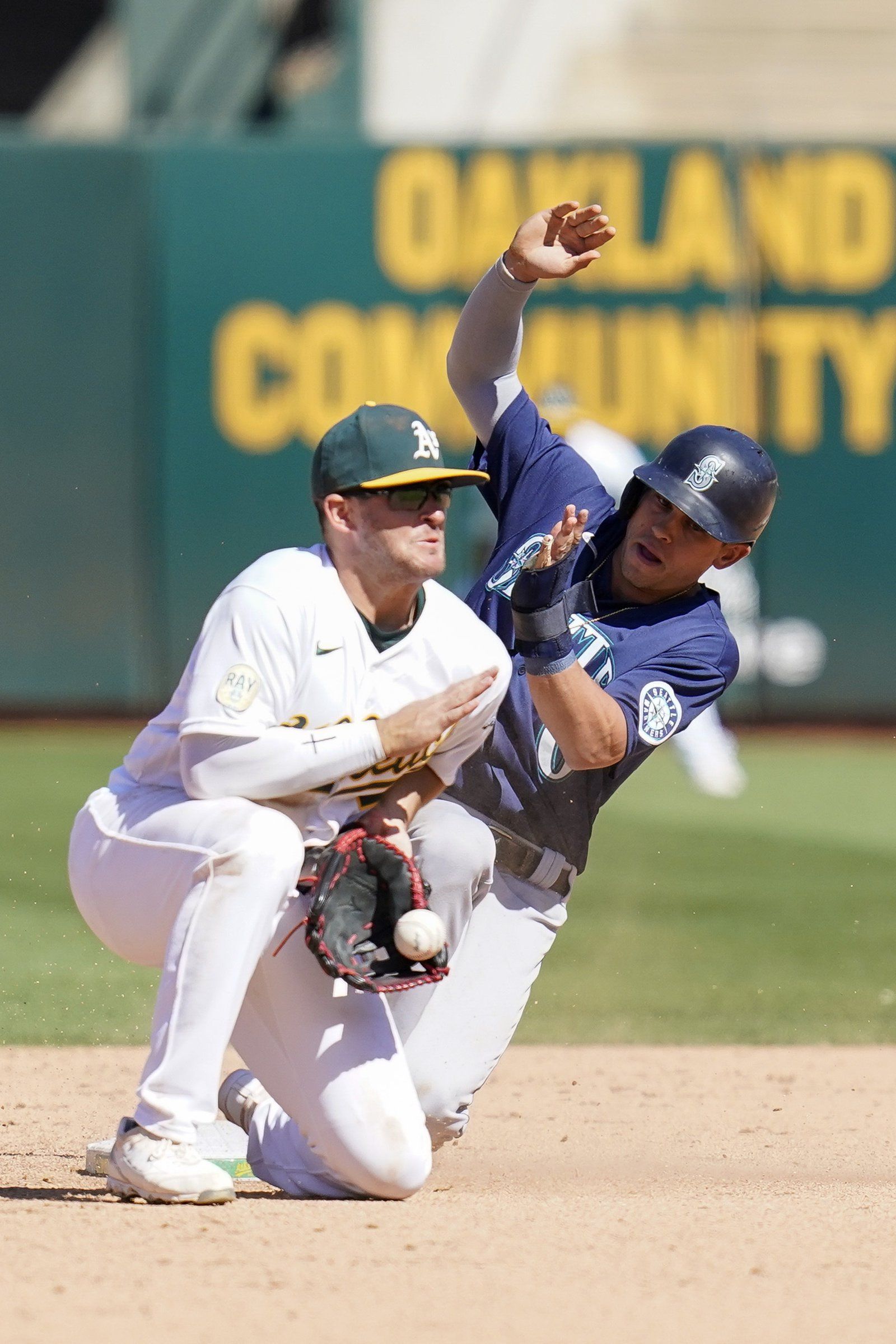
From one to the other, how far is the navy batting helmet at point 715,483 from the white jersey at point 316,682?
581 millimetres

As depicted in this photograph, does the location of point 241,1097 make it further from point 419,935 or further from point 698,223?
point 698,223

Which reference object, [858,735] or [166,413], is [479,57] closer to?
[166,413]

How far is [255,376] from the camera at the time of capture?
12.0 m

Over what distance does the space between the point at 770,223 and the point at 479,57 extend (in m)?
5.12

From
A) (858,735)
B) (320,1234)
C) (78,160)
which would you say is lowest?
(858,735)

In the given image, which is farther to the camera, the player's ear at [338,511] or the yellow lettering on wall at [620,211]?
the yellow lettering on wall at [620,211]

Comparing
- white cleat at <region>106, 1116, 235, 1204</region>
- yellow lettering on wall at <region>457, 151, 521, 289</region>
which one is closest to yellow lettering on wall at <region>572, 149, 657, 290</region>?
yellow lettering on wall at <region>457, 151, 521, 289</region>

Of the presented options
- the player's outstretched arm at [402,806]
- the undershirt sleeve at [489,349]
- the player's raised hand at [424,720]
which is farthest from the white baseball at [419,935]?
the undershirt sleeve at [489,349]

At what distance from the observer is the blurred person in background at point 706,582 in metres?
9.91

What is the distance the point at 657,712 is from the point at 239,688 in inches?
40.8

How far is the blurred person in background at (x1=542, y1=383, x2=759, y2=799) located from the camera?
390 inches

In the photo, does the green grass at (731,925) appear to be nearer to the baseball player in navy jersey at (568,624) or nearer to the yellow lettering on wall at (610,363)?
the baseball player in navy jersey at (568,624)

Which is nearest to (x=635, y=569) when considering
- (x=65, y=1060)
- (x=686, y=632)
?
(x=686, y=632)

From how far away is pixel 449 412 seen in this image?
12.0 m
